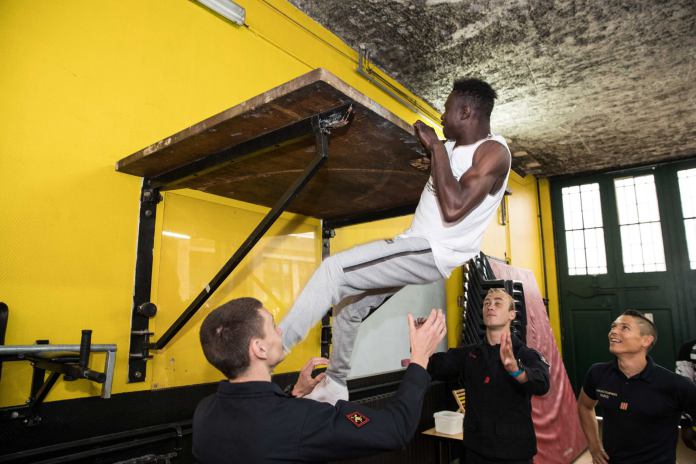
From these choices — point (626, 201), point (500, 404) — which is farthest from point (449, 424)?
point (626, 201)

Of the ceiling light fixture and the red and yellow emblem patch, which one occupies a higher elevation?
the ceiling light fixture

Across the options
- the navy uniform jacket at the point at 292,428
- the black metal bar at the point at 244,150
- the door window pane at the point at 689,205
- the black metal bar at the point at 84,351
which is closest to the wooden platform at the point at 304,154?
the black metal bar at the point at 244,150

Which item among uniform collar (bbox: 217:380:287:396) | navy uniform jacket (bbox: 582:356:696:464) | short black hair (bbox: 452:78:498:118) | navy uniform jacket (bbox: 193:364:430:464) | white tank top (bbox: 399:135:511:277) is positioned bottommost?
navy uniform jacket (bbox: 582:356:696:464)

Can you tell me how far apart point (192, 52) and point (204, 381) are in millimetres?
1968

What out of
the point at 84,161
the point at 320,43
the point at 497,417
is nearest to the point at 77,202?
the point at 84,161

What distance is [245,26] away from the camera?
123 inches

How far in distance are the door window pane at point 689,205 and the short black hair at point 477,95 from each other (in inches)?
295

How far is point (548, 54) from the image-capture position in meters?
4.33

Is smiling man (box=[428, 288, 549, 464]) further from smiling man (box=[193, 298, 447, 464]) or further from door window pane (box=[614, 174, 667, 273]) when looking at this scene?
door window pane (box=[614, 174, 667, 273])

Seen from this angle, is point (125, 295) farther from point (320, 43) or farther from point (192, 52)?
point (320, 43)

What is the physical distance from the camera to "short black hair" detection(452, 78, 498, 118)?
1.96 meters

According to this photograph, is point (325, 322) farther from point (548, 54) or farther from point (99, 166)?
point (548, 54)

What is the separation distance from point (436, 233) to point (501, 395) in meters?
1.71

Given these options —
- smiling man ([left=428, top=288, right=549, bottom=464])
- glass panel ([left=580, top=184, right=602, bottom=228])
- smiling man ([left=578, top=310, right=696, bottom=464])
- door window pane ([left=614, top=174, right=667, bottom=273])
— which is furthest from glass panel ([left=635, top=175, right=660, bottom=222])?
smiling man ([left=428, top=288, right=549, bottom=464])
